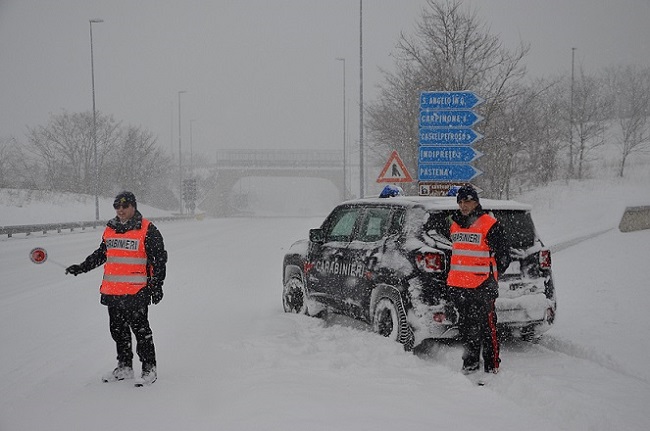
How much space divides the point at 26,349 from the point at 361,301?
3.84m

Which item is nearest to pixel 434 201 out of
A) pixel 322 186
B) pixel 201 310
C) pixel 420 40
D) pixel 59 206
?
pixel 201 310

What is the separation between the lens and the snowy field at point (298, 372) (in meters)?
4.27

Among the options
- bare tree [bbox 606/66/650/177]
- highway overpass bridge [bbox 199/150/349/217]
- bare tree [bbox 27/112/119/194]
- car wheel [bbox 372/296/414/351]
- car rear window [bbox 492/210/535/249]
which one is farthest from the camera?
highway overpass bridge [bbox 199/150/349/217]

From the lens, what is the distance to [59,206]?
41688mm

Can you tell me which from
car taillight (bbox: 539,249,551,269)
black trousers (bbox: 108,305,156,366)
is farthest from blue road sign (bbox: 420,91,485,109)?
black trousers (bbox: 108,305,156,366)

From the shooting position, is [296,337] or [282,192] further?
[282,192]

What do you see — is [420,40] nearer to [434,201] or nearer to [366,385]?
[434,201]

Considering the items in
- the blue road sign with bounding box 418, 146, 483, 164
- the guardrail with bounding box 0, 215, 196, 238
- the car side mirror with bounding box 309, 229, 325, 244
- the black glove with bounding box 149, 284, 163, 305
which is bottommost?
the guardrail with bounding box 0, 215, 196, 238

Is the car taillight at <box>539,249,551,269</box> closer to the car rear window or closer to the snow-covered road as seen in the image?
the car rear window

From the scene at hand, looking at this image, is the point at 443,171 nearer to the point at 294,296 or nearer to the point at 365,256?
the point at 294,296

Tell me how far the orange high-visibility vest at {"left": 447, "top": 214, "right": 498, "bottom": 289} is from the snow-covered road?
0.89 m

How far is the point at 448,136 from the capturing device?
12727mm

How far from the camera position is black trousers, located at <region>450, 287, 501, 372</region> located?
206 inches

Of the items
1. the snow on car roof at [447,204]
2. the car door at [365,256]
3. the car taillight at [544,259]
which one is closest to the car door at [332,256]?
the car door at [365,256]
